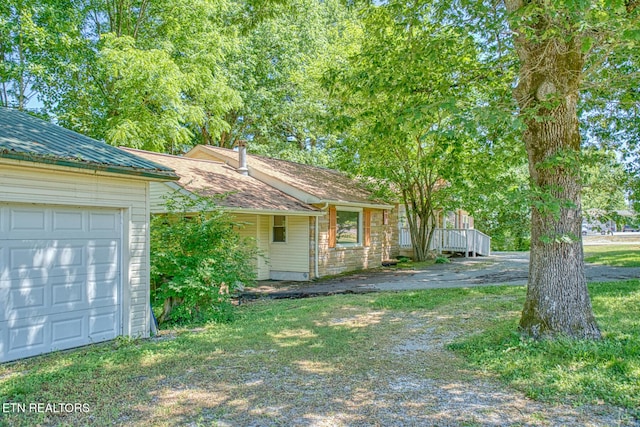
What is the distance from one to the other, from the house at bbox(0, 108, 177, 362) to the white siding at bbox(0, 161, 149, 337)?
13 millimetres

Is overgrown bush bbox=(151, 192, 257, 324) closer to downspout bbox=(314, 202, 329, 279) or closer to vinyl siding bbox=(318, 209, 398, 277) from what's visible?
downspout bbox=(314, 202, 329, 279)

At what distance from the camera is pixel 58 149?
20.0 ft

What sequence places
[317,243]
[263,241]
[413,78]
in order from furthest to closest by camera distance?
[263,241], [317,243], [413,78]

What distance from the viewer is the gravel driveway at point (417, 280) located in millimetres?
11805

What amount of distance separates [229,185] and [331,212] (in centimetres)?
379

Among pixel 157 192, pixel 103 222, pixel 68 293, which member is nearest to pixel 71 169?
pixel 103 222

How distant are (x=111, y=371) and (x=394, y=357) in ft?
11.5

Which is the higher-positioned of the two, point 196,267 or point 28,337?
point 196,267

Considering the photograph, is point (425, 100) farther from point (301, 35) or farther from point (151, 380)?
point (301, 35)

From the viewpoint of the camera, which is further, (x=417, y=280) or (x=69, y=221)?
(x=417, y=280)

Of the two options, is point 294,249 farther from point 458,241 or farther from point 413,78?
point 458,241

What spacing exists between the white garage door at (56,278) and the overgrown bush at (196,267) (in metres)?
1.11

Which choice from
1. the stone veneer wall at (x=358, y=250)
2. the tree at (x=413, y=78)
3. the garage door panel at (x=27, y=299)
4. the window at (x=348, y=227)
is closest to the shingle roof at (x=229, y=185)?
the stone veneer wall at (x=358, y=250)

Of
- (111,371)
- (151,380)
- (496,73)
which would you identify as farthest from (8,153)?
(496,73)
